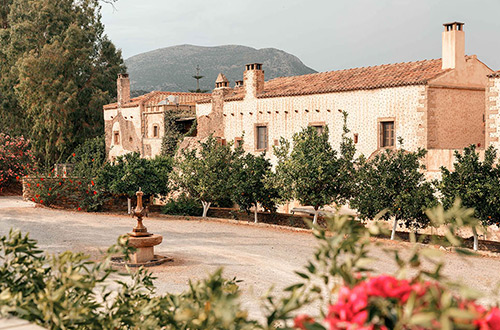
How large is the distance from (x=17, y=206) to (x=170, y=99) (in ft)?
40.7

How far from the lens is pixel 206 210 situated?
65.9ft

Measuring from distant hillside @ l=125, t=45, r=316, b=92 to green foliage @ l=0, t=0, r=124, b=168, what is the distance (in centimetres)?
7918

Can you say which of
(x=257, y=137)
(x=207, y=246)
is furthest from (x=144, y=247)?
(x=257, y=137)

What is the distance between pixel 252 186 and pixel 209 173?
1.73m

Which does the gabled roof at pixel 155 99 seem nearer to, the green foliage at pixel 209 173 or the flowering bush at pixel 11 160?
the flowering bush at pixel 11 160

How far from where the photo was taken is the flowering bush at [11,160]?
2747 cm

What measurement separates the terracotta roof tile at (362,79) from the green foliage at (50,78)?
1397 cm

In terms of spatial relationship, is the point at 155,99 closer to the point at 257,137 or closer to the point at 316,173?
the point at 257,137

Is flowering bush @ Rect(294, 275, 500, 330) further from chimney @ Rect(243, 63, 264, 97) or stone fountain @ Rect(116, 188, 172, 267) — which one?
chimney @ Rect(243, 63, 264, 97)

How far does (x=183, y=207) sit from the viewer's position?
20391 millimetres

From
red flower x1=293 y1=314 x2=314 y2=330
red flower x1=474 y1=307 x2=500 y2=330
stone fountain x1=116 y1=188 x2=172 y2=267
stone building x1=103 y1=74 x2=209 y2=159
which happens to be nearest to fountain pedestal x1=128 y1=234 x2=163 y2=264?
stone fountain x1=116 y1=188 x2=172 y2=267

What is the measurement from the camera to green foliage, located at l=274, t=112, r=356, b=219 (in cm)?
1689

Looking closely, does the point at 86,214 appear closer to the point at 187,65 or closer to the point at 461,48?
the point at 461,48

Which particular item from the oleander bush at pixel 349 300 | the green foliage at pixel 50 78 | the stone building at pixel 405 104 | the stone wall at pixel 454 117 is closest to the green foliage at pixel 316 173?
the stone building at pixel 405 104
